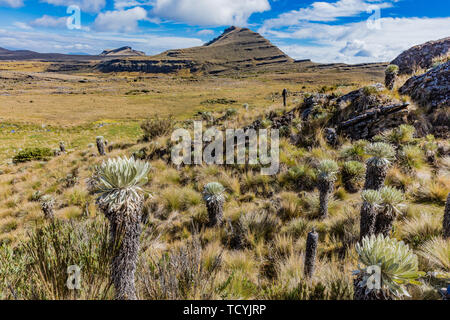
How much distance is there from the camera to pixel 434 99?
7.40 m

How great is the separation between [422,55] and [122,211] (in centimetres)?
1665

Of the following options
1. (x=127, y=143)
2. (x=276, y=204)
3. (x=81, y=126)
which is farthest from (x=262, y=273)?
(x=81, y=126)

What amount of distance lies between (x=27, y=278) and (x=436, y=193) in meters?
7.01

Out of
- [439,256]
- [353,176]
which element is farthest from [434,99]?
[439,256]

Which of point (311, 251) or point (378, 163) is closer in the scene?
point (311, 251)

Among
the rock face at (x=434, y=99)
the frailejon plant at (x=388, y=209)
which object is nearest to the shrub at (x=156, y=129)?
the rock face at (x=434, y=99)

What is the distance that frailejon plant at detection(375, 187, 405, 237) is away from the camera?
131 inches

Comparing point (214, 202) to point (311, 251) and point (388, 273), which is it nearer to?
point (311, 251)

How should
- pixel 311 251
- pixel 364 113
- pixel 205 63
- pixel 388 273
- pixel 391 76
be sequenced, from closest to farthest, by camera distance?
pixel 388 273 → pixel 311 251 → pixel 364 113 → pixel 391 76 → pixel 205 63

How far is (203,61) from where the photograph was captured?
15862 cm

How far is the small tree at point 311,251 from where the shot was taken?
9.64ft

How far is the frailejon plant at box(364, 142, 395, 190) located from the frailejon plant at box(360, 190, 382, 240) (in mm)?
1089

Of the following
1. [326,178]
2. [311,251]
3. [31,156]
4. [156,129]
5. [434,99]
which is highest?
[434,99]

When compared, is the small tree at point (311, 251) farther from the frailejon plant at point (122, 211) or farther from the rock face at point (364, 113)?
the rock face at point (364, 113)
